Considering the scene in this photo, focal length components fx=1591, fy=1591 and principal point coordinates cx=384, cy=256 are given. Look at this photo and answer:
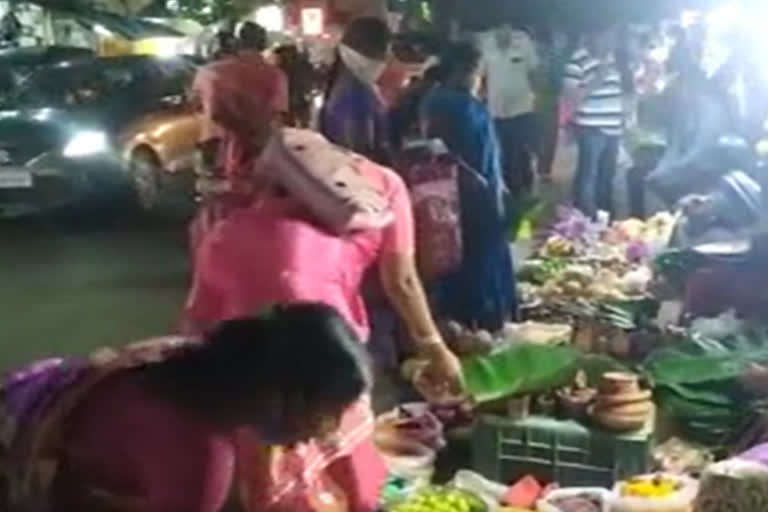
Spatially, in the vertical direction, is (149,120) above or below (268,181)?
below

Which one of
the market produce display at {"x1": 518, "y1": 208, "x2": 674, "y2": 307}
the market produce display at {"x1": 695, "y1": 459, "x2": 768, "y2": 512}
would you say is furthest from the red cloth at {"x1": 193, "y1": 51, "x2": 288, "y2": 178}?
the market produce display at {"x1": 518, "y1": 208, "x2": 674, "y2": 307}

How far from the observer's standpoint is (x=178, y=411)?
3.30 metres

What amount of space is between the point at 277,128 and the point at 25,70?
1148 centimetres

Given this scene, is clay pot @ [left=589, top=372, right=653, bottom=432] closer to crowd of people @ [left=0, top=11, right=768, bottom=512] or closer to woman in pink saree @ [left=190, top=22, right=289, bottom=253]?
crowd of people @ [left=0, top=11, right=768, bottom=512]

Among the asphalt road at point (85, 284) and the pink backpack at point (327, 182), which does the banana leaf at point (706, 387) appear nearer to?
the pink backpack at point (327, 182)

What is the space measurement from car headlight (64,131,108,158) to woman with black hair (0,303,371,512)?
10482 millimetres

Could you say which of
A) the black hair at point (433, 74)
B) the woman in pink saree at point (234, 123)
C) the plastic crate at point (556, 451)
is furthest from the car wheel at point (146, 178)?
the plastic crate at point (556, 451)

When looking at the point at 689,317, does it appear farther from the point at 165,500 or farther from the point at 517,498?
the point at 165,500

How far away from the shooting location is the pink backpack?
4.40m

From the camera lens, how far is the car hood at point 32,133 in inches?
533

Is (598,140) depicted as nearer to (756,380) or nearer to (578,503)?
(756,380)

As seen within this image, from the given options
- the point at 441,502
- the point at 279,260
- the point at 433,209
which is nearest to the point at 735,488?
the point at 441,502

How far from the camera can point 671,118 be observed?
39.6 feet

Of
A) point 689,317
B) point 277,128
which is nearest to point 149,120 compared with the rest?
point 689,317
